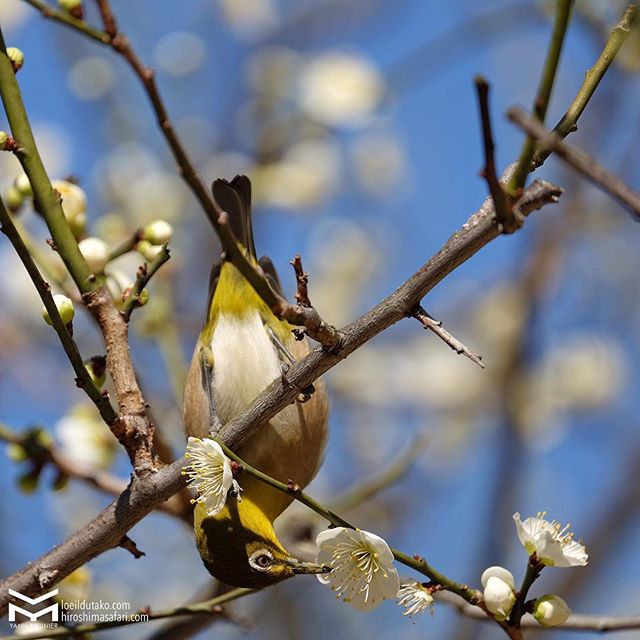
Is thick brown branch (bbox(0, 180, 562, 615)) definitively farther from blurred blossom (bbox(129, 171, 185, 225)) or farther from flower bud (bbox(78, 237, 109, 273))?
blurred blossom (bbox(129, 171, 185, 225))

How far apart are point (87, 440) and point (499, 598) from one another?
2.11 m

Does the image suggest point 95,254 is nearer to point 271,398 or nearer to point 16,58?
point 16,58

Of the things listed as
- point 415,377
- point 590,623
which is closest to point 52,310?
point 590,623

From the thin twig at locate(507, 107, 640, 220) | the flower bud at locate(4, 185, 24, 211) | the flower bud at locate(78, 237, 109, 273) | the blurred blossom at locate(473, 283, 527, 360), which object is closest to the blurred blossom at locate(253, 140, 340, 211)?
the blurred blossom at locate(473, 283, 527, 360)

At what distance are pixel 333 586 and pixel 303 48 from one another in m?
5.96

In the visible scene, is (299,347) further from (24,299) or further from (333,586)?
(24,299)

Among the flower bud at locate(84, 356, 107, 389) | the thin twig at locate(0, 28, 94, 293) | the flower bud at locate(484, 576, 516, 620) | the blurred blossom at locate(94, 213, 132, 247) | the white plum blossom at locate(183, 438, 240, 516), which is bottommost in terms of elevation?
the flower bud at locate(484, 576, 516, 620)

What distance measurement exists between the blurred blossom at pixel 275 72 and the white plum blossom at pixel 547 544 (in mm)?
4788

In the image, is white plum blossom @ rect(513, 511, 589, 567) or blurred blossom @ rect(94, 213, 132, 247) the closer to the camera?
white plum blossom @ rect(513, 511, 589, 567)

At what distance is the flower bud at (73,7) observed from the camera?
98.3 inches

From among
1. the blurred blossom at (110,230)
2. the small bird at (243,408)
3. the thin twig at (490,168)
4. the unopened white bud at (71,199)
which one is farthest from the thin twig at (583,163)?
the blurred blossom at (110,230)

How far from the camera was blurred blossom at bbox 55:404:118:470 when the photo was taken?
143 inches

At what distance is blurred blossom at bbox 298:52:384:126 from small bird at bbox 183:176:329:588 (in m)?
2.48

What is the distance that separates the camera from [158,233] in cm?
288
